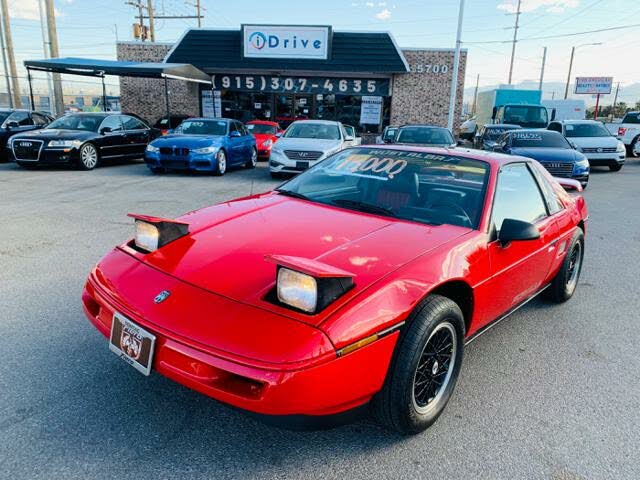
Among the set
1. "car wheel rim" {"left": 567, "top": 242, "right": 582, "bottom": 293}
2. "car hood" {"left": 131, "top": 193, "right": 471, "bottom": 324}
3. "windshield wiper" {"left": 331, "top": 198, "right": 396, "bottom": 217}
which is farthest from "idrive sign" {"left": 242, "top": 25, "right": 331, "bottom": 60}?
"car hood" {"left": 131, "top": 193, "right": 471, "bottom": 324}

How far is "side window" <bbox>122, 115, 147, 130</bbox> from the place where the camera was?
43.6 ft

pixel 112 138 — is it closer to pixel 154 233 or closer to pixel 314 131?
pixel 314 131

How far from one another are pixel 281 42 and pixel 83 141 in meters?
11.2

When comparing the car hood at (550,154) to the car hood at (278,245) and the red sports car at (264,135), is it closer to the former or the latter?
the red sports car at (264,135)

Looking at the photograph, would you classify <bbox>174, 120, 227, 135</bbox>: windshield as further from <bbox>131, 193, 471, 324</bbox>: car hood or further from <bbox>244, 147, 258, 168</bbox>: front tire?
<bbox>131, 193, 471, 324</bbox>: car hood

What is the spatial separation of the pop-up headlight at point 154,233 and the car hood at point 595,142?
1489 cm

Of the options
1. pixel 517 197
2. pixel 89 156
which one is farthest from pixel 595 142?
pixel 89 156

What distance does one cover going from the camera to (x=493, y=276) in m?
2.74

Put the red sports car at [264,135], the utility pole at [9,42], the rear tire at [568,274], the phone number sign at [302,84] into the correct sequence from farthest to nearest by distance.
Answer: the utility pole at [9,42] → the phone number sign at [302,84] → the red sports car at [264,135] → the rear tire at [568,274]

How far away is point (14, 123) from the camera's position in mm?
13391

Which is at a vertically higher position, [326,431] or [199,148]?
[199,148]

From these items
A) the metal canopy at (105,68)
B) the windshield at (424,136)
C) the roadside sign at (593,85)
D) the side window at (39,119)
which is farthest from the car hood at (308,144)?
the roadside sign at (593,85)

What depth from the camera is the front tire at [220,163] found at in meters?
11.7

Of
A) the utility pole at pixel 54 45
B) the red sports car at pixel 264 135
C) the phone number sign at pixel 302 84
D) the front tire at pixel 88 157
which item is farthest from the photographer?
the phone number sign at pixel 302 84
